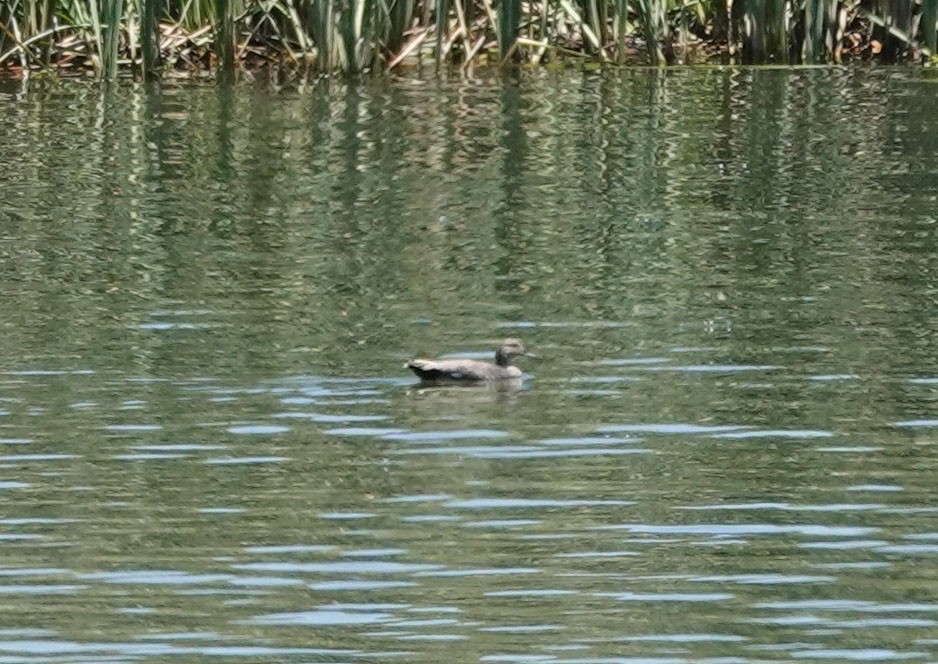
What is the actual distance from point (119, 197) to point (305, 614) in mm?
11723

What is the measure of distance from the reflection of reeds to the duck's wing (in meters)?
15.0

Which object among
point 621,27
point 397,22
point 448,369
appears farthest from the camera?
point 397,22

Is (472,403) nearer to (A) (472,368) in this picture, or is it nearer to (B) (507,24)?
(A) (472,368)

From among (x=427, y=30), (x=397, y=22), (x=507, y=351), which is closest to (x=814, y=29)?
(x=427, y=30)

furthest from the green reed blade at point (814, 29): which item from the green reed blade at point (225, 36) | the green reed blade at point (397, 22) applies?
the green reed blade at point (225, 36)

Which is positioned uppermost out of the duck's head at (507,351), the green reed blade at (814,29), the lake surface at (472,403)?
the green reed blade at (814,29)

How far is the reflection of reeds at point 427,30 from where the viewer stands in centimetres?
2747

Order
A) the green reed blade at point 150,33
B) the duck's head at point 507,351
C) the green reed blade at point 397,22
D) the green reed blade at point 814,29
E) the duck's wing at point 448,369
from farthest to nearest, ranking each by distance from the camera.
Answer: the green reed blade at point 397,22 → the green reed blade at point 814,29 → the green reed blade at point 150,33 → the duck's head at point 507,351 → the duck's wing at point 448,369

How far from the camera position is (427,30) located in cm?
2906

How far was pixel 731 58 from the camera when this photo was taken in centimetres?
2908

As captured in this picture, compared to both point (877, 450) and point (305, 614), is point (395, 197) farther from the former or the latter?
point (305, 614)

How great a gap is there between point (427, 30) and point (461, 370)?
673 inches

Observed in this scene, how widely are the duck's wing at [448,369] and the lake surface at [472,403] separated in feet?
0.30

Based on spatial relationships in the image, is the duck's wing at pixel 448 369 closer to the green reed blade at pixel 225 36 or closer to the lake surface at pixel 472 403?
the lake surface at pixel 472 403
